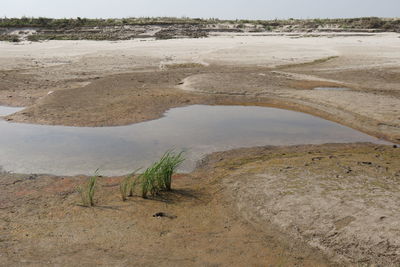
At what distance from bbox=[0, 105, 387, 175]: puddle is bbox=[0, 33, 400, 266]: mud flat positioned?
0.46 meters

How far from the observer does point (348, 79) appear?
16234mm

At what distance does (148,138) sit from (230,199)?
382 centimetres

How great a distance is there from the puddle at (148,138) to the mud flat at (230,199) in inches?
18.1

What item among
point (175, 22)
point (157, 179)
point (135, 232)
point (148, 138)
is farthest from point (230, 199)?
point (175, 22)

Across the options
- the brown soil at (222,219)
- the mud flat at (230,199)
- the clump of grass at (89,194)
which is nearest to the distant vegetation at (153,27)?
the mud flat at (230,199)

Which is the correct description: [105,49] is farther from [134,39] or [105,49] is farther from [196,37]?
[196,37]

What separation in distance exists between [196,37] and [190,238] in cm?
2867

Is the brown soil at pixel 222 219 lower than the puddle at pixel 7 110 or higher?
lower

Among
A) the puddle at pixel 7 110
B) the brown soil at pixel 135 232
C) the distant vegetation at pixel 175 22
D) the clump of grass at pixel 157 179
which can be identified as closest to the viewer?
the brown soil at pixel 135 232

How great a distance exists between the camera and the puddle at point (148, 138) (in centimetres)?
812

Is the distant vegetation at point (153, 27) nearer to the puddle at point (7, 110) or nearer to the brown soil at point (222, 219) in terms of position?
the puddle at point (7, 110)

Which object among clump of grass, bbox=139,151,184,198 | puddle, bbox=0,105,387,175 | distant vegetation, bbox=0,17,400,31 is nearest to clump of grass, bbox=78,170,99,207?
clump of grass, bbox=139,151,184,198

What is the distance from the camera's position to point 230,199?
629cm

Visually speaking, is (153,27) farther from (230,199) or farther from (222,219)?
(222,219)
